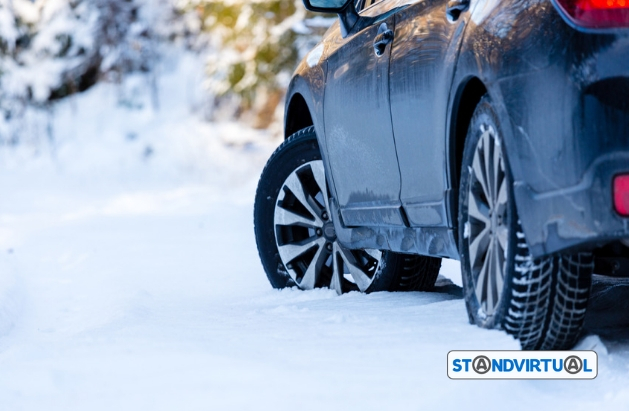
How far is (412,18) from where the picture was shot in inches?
137

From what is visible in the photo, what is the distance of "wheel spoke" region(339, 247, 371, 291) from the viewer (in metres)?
4.53

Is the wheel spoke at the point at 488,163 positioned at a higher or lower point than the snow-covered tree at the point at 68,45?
lower

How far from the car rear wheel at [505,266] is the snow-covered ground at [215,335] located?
0.10 m

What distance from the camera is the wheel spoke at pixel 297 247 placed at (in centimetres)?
477

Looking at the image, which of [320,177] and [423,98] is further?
[320,177]

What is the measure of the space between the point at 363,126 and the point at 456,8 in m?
0.94

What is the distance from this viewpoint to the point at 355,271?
15.0ft

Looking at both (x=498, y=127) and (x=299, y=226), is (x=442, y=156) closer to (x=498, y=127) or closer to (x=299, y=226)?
(x=498, y=127)

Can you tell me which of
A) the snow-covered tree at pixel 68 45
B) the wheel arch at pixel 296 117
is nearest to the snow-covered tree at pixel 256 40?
the snow-covered tree at pixel 68 45

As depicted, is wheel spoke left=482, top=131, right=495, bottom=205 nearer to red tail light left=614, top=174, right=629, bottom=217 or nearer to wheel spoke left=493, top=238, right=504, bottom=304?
wheel spoke left=493, top=238, right=504, bottom=304

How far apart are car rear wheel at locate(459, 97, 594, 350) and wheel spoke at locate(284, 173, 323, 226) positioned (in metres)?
1.68

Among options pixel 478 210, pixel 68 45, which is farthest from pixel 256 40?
pixel 478 210

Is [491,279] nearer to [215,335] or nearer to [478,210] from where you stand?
[478,210]

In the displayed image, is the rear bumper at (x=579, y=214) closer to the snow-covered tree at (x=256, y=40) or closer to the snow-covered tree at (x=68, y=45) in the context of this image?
the snow-covered tree at (x=256, y=40)
